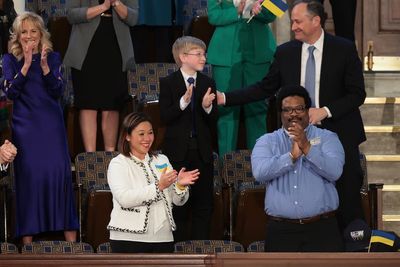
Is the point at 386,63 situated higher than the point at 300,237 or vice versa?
the point at 386,63

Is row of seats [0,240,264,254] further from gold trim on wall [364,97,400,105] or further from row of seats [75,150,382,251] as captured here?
gold trim on wall [364,97,400,105]

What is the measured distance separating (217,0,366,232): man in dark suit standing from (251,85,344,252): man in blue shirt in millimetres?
396

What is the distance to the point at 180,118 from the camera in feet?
21.5

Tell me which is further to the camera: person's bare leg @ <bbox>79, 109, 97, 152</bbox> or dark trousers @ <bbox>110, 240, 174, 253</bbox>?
person's bare leg @ <bbox>79, 109, 97, 152</bbox>

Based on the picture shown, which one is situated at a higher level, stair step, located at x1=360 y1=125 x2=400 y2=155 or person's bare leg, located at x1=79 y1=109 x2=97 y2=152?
person's bare leg, located at x1=79 y1=109 x2=97 y2=152

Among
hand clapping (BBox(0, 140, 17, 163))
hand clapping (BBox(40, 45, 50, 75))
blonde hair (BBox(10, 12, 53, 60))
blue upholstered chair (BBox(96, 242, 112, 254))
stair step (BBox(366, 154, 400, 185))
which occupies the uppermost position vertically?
blonde hair (BBox(10, 12, 53, 60))

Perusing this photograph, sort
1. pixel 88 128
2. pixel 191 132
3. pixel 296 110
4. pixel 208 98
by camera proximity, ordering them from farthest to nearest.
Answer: pixel 88 128
pixel 191 132
pixel 208 98
pixel 296 110

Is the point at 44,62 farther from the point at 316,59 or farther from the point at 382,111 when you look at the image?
the point at 382,111

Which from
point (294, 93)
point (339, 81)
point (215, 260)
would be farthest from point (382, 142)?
point (215, 260)

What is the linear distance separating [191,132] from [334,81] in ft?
2.65

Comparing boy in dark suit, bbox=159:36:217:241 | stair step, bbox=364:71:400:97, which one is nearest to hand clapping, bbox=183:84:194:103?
boy in dark suit, bbox=159:36:217:241

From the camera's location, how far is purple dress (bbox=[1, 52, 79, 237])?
6543 mm

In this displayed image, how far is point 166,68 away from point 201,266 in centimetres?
374

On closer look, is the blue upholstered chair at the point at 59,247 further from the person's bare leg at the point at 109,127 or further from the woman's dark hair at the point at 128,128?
the person's bare leg at the point at 109,127
